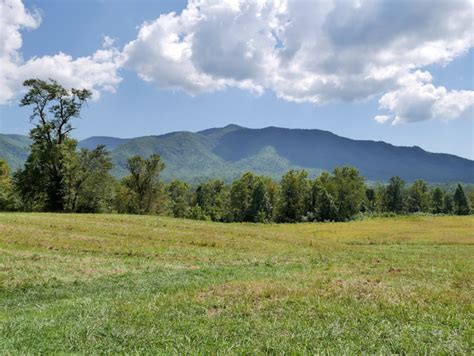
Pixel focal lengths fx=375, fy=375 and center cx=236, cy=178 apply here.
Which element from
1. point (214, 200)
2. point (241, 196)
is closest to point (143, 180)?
point (241, 196)

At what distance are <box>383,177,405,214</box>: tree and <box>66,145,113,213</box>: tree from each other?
120 meters

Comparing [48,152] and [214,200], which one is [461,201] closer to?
Answer: [214,200]

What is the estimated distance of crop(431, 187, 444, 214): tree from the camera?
158 meters

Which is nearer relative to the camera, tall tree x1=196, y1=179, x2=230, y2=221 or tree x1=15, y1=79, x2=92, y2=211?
tree x1=15, y1=79, x2=92, y2=211

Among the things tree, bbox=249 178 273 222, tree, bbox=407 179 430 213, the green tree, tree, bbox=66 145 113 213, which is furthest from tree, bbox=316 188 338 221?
tree, bbox=407 179 430 213

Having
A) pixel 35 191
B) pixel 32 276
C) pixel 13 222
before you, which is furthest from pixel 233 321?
pixel 35 191

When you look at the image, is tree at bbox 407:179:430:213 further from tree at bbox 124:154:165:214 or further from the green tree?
tree at bbox 124:154:165:214

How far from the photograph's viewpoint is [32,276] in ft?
49.7

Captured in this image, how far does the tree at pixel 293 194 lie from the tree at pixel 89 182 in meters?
58.2

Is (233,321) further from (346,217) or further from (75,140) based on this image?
(346,217)

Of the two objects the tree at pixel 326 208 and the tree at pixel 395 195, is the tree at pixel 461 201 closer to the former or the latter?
the tree at pixel 395 195

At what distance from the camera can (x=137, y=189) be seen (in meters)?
79.2

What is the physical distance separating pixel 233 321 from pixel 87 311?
400 centimetres

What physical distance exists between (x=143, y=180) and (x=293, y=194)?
47.0 metres
